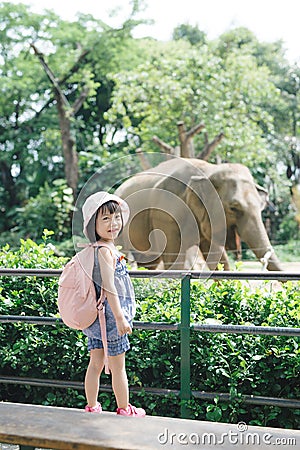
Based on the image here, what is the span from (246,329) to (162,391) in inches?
22.5

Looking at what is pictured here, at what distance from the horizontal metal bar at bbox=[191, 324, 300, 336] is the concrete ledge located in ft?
3.60

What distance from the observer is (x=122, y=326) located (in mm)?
2652

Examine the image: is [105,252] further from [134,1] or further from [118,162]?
[134,1]

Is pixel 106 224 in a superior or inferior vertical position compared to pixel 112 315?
superior

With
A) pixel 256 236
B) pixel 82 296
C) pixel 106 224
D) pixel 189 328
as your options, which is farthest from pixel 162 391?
pixel 256 236

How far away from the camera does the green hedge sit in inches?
121

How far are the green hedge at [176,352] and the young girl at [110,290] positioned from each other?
473mm

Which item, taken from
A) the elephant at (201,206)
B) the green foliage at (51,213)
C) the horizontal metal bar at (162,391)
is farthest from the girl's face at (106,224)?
the green foliage at (51,213)

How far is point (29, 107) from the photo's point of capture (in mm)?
19406

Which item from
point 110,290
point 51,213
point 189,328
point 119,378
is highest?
point 51,213

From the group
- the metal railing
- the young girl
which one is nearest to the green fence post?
the metal railing

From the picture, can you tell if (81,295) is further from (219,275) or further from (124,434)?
(124,434)

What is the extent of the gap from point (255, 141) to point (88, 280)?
12.1 m

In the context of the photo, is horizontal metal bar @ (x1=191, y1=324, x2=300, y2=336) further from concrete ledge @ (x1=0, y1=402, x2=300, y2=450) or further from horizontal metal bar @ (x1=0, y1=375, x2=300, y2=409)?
concrete ledge @ (x1=0, y1=402, x2=300, y2=450)
